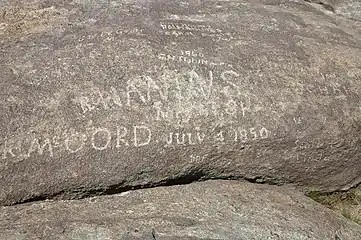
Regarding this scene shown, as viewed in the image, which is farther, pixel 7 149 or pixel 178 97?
pixel 178 97

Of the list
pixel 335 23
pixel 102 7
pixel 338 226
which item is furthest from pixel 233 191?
pixel 335 23

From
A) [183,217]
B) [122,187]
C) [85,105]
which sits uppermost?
[85,105]

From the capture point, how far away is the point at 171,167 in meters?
2.58

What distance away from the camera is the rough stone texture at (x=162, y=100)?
2443 millimetres

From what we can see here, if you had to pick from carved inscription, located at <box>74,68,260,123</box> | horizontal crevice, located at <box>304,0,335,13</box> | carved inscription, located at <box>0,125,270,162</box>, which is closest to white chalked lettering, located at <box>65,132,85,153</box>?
carved inscription, located at <box>0,125,270,162</box>

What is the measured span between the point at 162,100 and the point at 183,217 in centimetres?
53

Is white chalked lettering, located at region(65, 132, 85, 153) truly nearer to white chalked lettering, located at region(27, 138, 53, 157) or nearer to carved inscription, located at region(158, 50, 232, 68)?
white chalked lettering, located at region(27, 138, 53, 157)

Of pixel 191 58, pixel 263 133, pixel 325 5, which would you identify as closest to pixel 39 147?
pixel 191 58

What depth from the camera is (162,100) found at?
2.61 metres

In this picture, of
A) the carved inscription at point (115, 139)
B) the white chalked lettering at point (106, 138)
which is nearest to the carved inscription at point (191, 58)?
the carved inscription at point (115, 139)

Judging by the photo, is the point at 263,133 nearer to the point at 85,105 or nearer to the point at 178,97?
the point at 178,97

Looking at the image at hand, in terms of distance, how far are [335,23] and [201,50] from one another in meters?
0.97

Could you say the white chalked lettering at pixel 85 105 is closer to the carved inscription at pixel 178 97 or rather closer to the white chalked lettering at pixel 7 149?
the carved inscription at pixel 178 97

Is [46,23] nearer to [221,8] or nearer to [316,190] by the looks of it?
[221,8]
